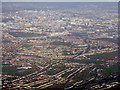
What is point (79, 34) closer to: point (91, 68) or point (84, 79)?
point (91, 68)

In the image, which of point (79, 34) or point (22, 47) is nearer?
point (22, 47)

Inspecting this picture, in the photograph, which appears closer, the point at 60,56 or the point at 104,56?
the point at 104,56

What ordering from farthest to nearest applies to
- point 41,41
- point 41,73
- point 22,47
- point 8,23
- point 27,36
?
point 8,23, point 27,36, point 41,41, point 22,47, point 41,73

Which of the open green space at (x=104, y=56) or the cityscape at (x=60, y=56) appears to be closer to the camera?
the cityscape at (x=60, y=56)

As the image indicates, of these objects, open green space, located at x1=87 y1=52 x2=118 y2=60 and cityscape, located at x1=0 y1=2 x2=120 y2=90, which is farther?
open green space, located at x1=87 y1=52 x2=118 y2=60

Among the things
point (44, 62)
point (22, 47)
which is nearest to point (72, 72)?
point (44, 62)

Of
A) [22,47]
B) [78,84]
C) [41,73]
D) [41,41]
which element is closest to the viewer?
[78,84]

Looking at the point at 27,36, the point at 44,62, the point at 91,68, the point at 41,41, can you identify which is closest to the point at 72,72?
the point at 91,68
